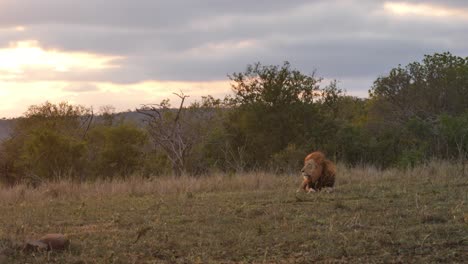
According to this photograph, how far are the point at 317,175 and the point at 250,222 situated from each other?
14.7 feet

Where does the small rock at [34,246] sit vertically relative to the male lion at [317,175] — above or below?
below

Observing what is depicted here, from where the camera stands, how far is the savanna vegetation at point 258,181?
725cm

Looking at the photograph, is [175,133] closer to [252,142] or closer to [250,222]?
[252,142]

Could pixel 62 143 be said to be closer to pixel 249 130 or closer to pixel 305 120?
pixel 249 130

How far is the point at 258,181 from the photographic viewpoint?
50.4 feet

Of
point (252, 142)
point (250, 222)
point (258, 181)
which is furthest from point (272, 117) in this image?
point (250, 222)

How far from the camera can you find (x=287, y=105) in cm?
2545

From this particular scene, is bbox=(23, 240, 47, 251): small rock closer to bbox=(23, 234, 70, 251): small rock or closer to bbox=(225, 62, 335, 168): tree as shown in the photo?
bbox=(23, 234, 70, 251): small rock

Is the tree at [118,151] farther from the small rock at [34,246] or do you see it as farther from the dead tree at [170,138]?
the small rock at [34,246]

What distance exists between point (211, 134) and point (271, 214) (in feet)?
56.0

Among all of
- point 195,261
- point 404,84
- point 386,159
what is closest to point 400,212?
point 195,261

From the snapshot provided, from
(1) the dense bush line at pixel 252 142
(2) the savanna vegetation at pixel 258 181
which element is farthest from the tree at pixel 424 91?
(1) the dense bush line at pixel 252 142

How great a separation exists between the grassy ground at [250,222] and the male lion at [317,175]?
14.3 inches

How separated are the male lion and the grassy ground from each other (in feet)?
1.19
